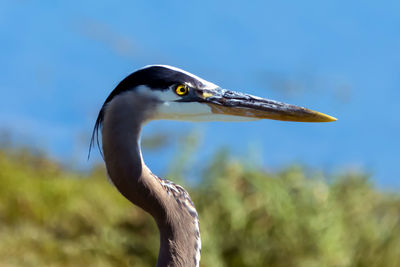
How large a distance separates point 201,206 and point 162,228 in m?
3.19

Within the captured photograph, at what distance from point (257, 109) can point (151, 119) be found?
1.73 feet

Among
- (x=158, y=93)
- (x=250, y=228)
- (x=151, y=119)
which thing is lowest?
(x=250, y=228)

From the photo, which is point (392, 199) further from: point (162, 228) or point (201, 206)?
point (162, 228)

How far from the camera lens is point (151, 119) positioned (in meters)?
3.22

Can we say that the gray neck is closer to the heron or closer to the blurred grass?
the heron

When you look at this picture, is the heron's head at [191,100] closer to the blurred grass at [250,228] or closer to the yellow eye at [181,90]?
the yellow eye at [181,90]

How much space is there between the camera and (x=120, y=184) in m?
3.16

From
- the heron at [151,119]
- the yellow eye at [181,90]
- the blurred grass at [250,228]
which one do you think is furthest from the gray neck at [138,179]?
the blurred grass at [250,228]

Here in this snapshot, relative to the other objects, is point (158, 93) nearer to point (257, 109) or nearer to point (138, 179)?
point (138, 179)

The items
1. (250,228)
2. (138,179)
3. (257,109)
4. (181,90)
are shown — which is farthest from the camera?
(250,228)

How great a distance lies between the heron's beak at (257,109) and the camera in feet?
11.0

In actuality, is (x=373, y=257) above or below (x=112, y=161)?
below

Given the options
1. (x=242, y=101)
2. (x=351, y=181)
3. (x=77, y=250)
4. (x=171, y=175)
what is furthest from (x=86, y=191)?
(x=242, y=101)

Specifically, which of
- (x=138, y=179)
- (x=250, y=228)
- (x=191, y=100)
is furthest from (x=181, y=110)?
(x=250, y=228)
